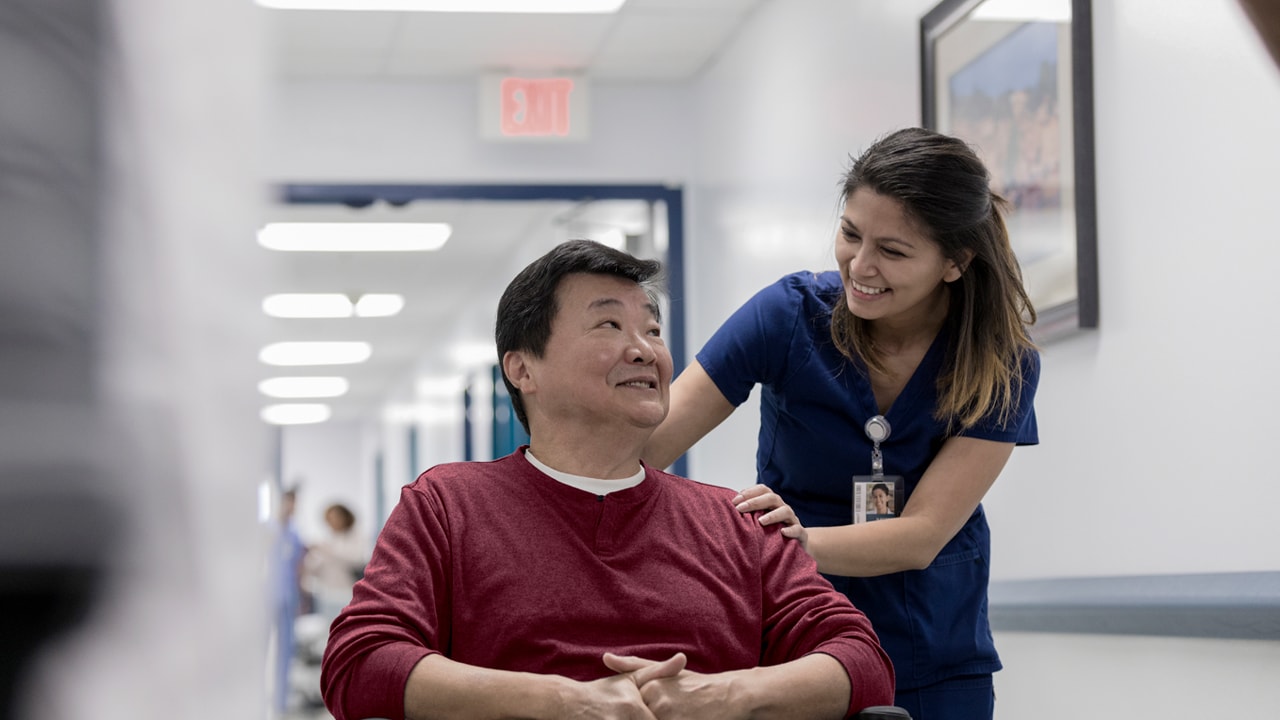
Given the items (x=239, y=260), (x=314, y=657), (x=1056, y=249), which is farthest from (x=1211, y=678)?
(x=314, y=657)

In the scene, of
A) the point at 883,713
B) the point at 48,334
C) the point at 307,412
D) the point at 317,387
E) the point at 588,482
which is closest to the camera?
the point at 48,334

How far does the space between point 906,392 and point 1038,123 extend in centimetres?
116

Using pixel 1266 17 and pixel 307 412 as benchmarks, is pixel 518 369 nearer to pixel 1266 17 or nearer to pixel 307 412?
→ pixel 1266 17

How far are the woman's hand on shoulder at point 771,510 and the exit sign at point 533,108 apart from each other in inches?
157

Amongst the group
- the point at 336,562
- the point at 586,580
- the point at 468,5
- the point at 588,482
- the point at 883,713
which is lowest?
the point at 336,562

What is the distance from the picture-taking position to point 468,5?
16.1 ft

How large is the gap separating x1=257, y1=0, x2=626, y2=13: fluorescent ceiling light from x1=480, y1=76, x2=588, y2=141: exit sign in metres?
0.66

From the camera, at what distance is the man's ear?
181 centimetres

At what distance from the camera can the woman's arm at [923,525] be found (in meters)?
1.85

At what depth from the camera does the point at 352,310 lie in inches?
473

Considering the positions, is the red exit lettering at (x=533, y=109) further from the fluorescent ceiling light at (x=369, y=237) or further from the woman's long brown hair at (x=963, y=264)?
the woman's long brown hair at (x=963, y=264)

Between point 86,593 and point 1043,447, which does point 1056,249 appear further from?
point 86,593

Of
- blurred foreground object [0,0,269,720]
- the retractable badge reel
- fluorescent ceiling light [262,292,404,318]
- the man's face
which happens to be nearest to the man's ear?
the man's face

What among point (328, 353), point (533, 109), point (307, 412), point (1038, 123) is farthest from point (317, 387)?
point (1038, 123)
